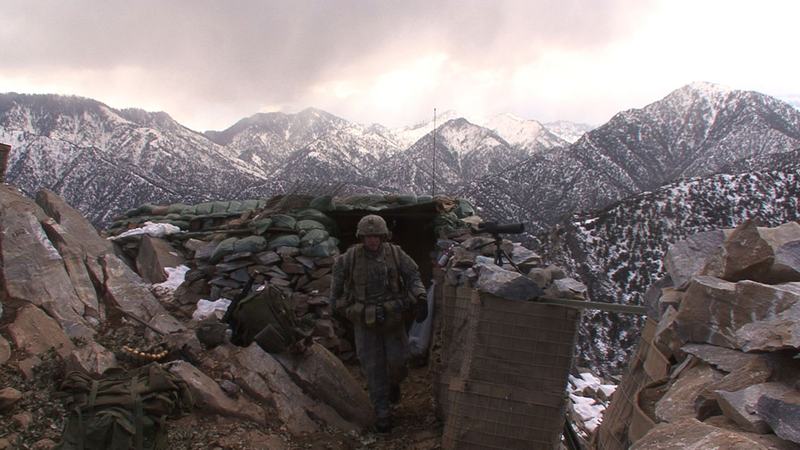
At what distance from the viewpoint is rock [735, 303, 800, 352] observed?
2.28 metres

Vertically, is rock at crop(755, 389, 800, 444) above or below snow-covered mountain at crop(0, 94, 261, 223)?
below

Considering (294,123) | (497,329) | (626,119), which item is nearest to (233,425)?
(497,329)

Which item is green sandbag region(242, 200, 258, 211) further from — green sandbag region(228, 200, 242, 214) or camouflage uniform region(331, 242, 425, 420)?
camouflage uniform region(331, 242, 425, 420)

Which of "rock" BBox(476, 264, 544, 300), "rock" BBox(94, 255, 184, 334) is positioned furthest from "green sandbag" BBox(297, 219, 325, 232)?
"rock" BBox(476, 264, 544, 300)

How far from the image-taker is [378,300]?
228 inches

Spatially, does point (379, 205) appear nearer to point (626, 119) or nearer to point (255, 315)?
point (255, 315)

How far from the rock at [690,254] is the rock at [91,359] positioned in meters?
4.91

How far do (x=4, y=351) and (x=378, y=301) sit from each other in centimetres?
345

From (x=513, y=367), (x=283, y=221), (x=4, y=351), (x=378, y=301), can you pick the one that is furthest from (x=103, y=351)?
(x=513, y=367)

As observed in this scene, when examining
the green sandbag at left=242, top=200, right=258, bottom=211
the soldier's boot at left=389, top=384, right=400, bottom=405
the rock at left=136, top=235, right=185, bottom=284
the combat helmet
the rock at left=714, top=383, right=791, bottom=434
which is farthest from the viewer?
the green sandbag at left=242, top=200, right=258, bottom=211

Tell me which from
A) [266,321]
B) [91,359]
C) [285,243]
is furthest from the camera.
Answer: [285,243]

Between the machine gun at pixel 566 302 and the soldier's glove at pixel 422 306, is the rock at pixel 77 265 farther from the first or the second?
the machine gun at pixel 566 302

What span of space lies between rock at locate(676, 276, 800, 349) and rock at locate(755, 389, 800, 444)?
57cm

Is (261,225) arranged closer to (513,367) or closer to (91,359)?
(91,359)
